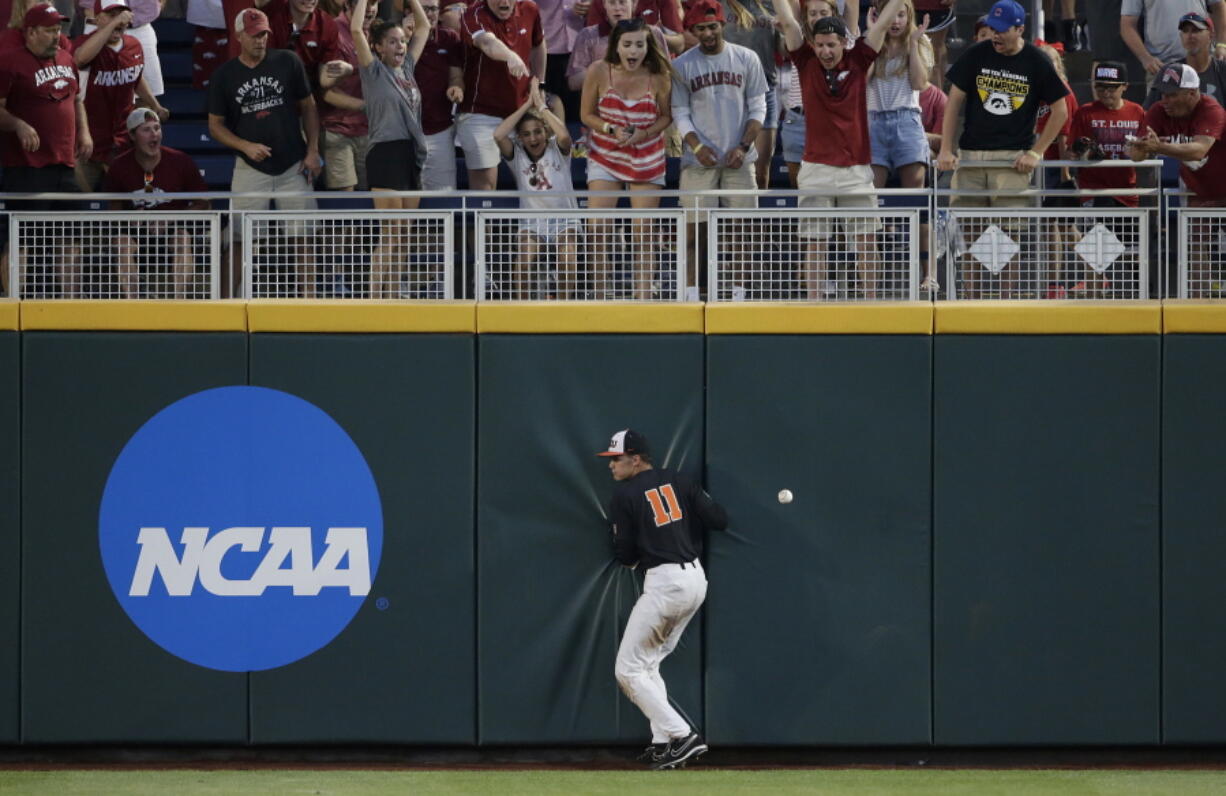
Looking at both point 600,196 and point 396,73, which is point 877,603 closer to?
point 600,196

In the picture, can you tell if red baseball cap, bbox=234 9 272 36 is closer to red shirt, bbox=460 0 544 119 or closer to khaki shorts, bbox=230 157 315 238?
khaki shorts, bbox=230 157 315 238

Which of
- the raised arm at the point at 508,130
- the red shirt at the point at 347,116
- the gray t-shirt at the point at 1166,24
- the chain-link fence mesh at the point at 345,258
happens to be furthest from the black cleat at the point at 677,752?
the gray t-shirt at the point at 1166,24

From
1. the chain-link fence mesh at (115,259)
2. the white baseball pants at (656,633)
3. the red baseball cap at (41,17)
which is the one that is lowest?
the white baseball pants at (656,633)

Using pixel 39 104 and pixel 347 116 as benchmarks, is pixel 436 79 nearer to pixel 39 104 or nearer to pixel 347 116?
pixel 347 116

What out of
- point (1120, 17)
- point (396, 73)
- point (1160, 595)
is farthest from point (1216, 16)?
point (396, 73)

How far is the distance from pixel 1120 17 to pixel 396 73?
7.01 meters

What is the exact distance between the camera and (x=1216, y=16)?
14.8 metres

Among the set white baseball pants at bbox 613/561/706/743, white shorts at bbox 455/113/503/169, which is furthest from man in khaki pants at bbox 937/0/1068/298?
white shorts at bbox 455/113/503/169

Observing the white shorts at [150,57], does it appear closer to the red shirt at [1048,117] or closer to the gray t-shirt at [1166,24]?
the red shirt at [1048,117]

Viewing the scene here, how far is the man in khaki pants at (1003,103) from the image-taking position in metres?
11.2

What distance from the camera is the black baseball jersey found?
34.7ft

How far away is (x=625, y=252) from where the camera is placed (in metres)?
11.1

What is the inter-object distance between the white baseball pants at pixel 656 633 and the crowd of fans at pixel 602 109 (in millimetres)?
1875

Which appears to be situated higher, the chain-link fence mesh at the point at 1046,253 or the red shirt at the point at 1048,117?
the red shirt at the point at 1048,117
